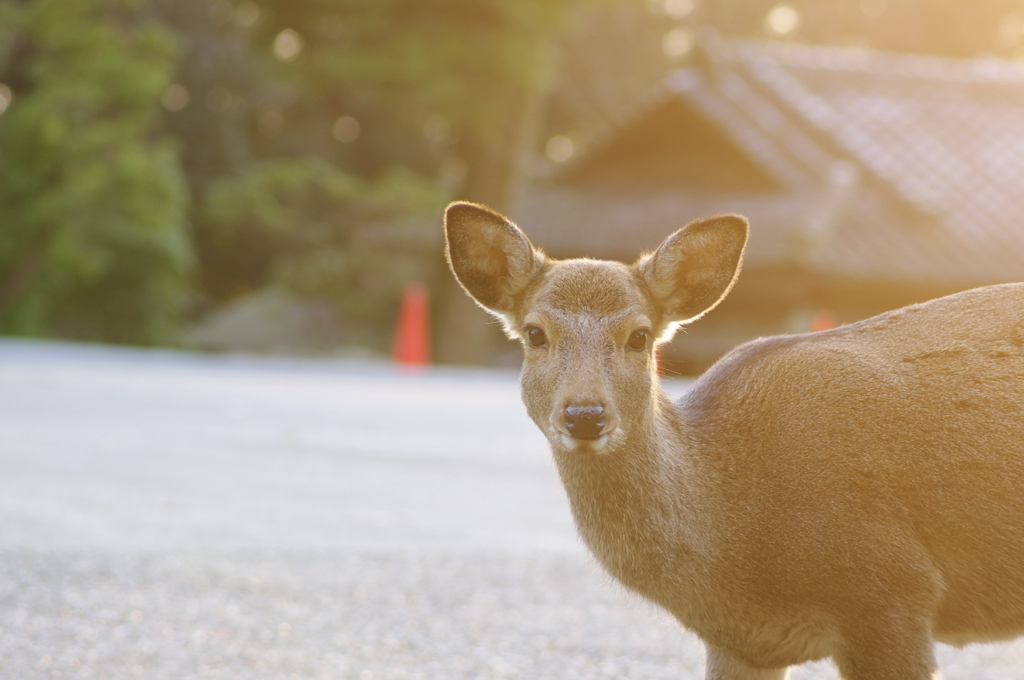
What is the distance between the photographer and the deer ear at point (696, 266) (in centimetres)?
368

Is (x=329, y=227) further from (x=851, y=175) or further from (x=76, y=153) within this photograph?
(x=851, y=175)

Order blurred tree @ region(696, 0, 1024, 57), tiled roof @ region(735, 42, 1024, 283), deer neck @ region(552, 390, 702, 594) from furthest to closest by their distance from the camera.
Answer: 1. blurred tree @ region(696, 0, 1024, 57)
2. tiled roof @ region(735, 42, 1024, 283)
3. deer neck @ region(552, 390, 702, 594)

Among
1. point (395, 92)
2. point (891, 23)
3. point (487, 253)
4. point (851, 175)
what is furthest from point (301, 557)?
point (891, 23)

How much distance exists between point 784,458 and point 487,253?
0.95 meters

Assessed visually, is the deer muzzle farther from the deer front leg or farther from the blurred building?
the blurred building

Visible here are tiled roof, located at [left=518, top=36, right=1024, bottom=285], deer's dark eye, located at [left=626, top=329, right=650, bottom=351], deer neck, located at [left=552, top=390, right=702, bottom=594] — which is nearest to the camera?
deer neck, located at [left=552, top=390, right=702, bottom=594]

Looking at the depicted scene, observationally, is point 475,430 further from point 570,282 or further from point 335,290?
point 335,290

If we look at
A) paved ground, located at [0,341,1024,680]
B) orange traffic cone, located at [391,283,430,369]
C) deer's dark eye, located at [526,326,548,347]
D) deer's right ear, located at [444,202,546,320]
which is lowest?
orange traffic cone, located at [391,283,430,369]

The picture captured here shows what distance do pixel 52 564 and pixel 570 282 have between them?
11.5 feet

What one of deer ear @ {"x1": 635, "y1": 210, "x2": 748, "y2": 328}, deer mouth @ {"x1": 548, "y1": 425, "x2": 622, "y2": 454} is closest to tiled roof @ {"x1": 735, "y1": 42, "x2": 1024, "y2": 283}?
deer ear @ {"x1": 635, "y1": 210, "x2": 748, "y2": 328}

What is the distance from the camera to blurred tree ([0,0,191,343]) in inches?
832

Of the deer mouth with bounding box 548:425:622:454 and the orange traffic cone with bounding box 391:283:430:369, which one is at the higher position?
the deer mouth with bounding box 548:425:622:454

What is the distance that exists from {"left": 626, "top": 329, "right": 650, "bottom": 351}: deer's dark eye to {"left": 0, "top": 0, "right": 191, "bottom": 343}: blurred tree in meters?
18.4

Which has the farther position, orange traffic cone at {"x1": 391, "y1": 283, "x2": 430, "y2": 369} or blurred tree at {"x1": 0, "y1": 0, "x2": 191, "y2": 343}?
blurred tree at {"x1": 0, "y1": 0, "x2": 191, "y2": 343}
